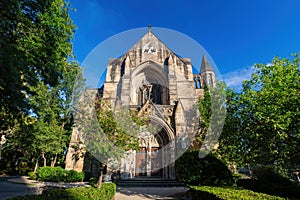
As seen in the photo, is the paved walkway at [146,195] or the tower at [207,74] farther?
the tower at [207,74]

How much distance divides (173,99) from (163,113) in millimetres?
2868

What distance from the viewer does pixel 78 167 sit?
16234 mm

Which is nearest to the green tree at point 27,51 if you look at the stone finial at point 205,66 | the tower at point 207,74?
the tower at point 207,74

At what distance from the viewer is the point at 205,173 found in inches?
342

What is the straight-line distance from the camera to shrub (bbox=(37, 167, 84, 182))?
14698 millimetres

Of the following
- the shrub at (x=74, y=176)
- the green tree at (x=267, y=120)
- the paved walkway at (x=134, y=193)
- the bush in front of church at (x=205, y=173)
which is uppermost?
the green tree at (x=267, y=120)

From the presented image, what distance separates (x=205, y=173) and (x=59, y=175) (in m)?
12.9

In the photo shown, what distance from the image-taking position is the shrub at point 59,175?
14698 mm

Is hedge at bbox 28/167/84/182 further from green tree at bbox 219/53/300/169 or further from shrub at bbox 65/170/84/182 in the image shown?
green tree at bbox 219/53/300/169

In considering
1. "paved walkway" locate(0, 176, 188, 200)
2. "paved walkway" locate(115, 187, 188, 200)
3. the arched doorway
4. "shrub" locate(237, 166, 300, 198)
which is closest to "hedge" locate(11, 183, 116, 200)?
"paved walkway" locate(115, 187, 188, 200)

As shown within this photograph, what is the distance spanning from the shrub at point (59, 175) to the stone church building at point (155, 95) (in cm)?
104

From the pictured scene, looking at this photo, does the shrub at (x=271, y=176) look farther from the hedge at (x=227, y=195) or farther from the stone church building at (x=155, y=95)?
the hedge at (x=227, y=195)

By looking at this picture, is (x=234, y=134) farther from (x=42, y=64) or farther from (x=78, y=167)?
(x=78, y=167)

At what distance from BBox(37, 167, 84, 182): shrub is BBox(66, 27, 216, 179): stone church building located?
3.41ft
